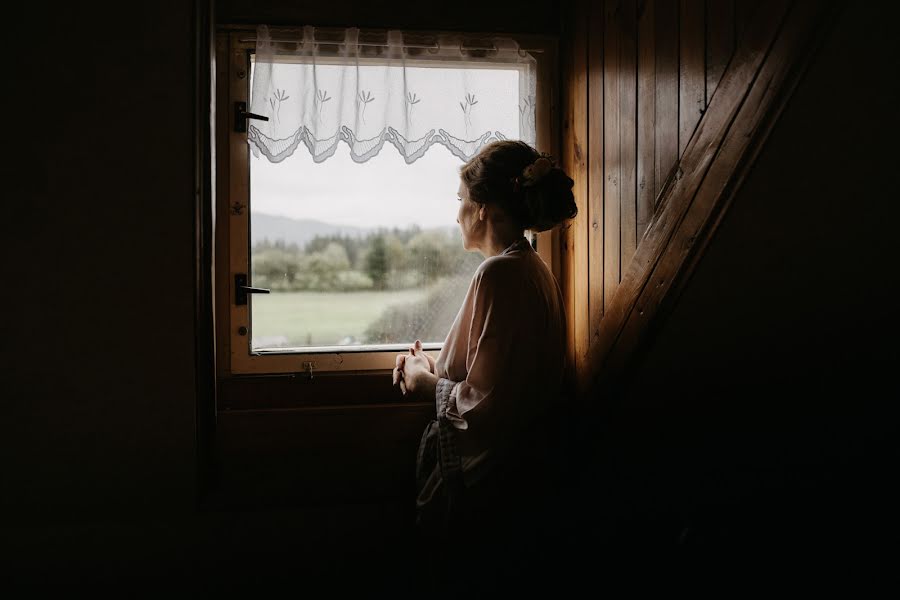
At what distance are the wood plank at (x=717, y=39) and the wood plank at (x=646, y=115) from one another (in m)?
0.23

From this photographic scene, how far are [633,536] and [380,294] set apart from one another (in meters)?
1.17

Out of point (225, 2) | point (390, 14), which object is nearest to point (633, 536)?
point (390, 14)

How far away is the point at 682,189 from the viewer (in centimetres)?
126

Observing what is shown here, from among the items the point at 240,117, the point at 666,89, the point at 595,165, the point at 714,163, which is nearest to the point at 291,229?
the point at 240,117

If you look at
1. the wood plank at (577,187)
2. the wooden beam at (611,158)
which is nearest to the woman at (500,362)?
the wooden beam at (611,158)

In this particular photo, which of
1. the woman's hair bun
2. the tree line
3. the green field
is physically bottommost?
the green field

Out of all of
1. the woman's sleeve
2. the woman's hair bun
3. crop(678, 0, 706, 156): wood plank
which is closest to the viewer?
crop(678, 0, 706, 156): wood plank

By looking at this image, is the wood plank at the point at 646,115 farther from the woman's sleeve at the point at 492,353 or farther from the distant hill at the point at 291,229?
the distant hill at the point at 291,229

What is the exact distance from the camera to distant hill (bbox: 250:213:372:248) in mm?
1984

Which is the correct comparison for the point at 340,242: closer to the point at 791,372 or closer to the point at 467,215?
the point at 467,215

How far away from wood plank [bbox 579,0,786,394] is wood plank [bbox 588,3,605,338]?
0.14 metres

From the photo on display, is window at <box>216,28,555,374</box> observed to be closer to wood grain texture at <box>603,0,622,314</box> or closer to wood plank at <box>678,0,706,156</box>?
wood grain texture at <box>603,0,622,314</box>

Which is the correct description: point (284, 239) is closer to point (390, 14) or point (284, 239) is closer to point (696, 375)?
point (390, 14)

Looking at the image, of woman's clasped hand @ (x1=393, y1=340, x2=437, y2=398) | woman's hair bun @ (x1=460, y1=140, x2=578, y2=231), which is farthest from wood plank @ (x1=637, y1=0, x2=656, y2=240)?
woman's clasped hand @ (x1=393, y1=340, x2=437, y2=398)
